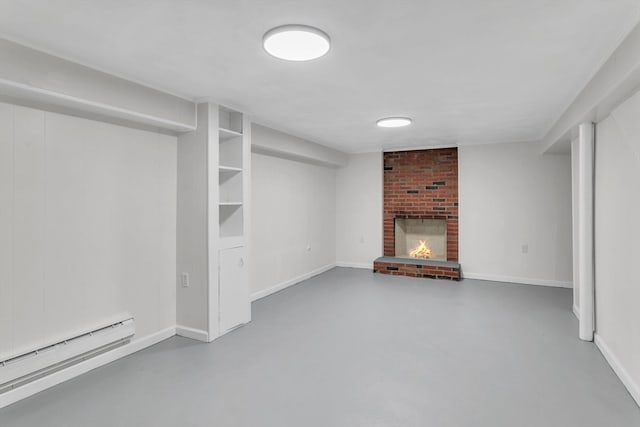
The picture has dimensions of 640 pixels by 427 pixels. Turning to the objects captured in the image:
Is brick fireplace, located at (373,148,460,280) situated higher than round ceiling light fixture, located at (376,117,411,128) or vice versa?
round ceiling light fixture, located at (376,117,411,128)

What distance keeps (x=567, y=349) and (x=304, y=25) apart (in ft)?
10.8

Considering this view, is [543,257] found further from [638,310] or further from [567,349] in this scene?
[638,310]

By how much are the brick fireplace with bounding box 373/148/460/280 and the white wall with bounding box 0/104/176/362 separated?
13.0 feet

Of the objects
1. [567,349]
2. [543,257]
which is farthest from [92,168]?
[543,257]

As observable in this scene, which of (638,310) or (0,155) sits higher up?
(0,155)

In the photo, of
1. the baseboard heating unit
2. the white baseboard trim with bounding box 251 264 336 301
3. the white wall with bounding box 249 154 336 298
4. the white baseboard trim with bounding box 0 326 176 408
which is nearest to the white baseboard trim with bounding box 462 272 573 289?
the white baseboard trim with bounding box 251 264 336 301

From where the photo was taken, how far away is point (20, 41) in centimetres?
198

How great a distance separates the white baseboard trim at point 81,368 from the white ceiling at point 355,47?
2163 mm

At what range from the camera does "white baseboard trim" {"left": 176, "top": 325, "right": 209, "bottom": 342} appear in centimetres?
315

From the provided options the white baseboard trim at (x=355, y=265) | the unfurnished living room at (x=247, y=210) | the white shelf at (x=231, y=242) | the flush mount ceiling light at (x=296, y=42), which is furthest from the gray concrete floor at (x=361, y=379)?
the white baseboard trim at (x=355, y=265)

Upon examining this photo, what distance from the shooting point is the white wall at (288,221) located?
15.1 feet

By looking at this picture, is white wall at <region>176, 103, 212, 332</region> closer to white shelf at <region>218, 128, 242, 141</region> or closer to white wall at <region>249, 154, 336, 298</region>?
white shelf at <region>218, 128, 242, 141</region>

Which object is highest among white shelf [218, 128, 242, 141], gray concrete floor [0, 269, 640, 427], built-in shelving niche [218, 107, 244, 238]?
white shelf [218, 128, 242, 141]

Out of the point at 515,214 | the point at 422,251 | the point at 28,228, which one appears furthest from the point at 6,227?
the point at 515,214
